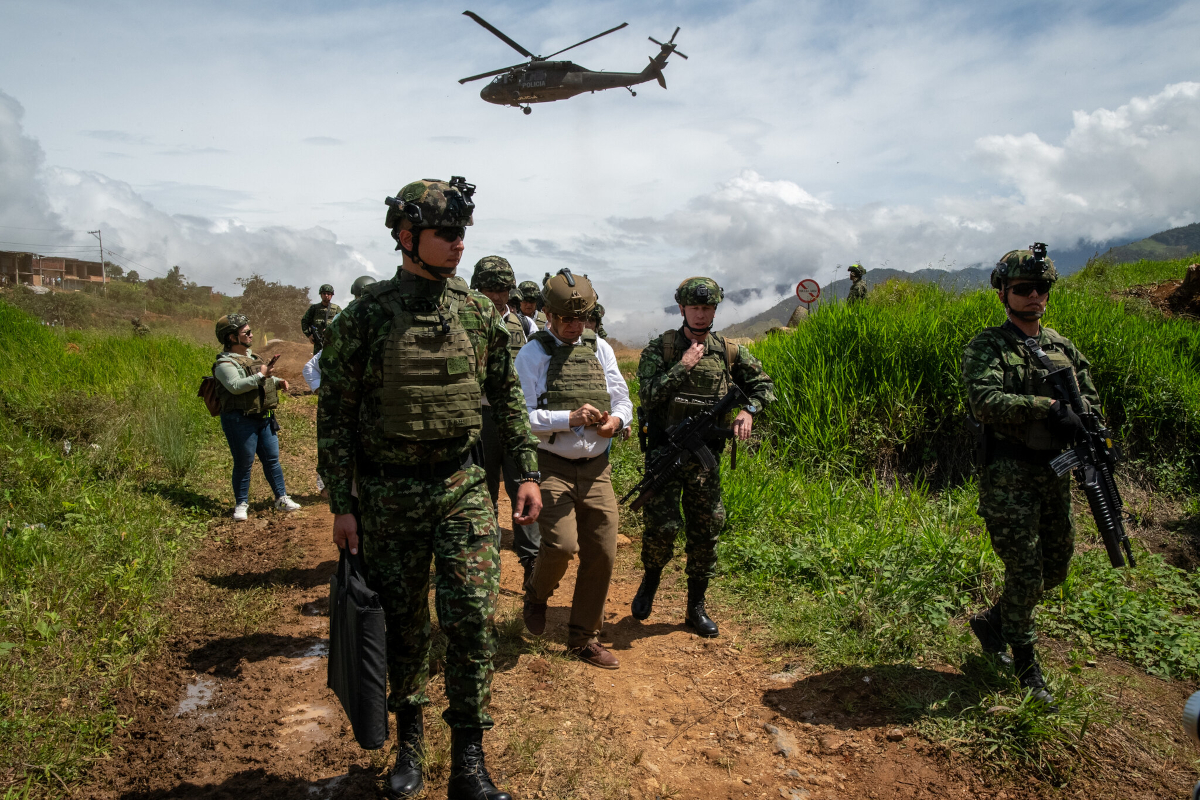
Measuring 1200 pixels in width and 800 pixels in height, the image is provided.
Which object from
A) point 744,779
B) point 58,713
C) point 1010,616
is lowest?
point 744,779

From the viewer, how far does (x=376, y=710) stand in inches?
101

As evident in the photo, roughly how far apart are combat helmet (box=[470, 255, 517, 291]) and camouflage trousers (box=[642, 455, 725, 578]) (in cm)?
200

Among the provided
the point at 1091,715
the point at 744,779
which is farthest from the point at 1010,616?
the point at 744,779

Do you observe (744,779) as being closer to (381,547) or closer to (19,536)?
(381,547)

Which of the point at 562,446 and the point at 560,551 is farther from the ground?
the point at 562,446

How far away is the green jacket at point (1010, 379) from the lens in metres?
3.41

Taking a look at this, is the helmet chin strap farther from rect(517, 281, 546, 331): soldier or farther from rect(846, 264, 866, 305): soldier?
rect(846, 264, 866, 305): soldier

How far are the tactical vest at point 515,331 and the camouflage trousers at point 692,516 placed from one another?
1632 millimetres

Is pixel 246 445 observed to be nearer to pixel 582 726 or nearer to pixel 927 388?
pixel 582 726

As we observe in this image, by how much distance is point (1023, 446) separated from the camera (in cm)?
356

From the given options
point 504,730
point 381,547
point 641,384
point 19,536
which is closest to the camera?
point 381,547

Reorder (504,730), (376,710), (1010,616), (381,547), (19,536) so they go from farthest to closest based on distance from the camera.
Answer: (19,536)
(1010,616)
(504,730)
(381,547)
(376,710)

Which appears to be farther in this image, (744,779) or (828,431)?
(828,431)

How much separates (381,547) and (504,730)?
1180 mm
